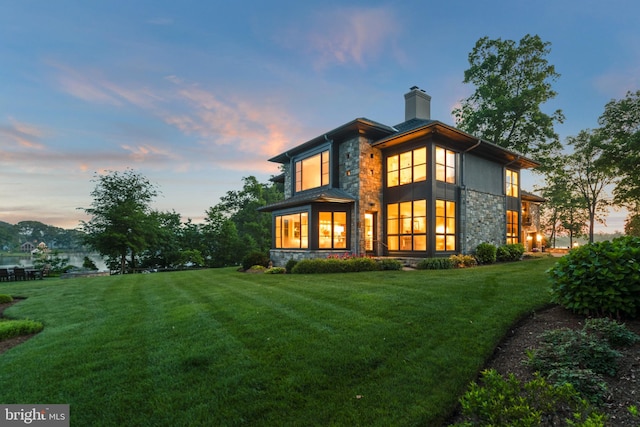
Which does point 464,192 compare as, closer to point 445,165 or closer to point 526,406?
point 445,165

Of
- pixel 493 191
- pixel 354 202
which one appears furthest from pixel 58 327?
pixel 493 191

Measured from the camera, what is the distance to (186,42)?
10711 mm

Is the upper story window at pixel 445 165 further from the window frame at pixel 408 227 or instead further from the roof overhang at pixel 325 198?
the roof overhang at pixel 325 198

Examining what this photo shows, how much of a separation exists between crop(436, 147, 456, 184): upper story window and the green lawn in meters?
7.93

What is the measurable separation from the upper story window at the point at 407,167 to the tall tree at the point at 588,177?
819 inches

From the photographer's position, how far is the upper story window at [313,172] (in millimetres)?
15406

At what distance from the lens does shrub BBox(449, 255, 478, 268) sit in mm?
12286

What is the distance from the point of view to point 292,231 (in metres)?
15.3

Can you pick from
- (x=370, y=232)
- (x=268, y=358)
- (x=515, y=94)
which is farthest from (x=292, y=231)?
(x=515, y=94)

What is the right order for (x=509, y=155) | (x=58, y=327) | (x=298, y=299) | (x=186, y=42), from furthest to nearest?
(x=509, y=155) → (x=186, y=42) → (x=298, y=299) → (x=58, y=327)

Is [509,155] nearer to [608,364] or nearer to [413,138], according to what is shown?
[413,138]

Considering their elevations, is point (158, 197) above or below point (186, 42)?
below

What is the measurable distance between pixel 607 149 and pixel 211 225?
30332 millimetres

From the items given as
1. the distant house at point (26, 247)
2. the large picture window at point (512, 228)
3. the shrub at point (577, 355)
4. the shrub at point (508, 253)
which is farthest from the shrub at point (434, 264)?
the distant house at point (26, 247)
